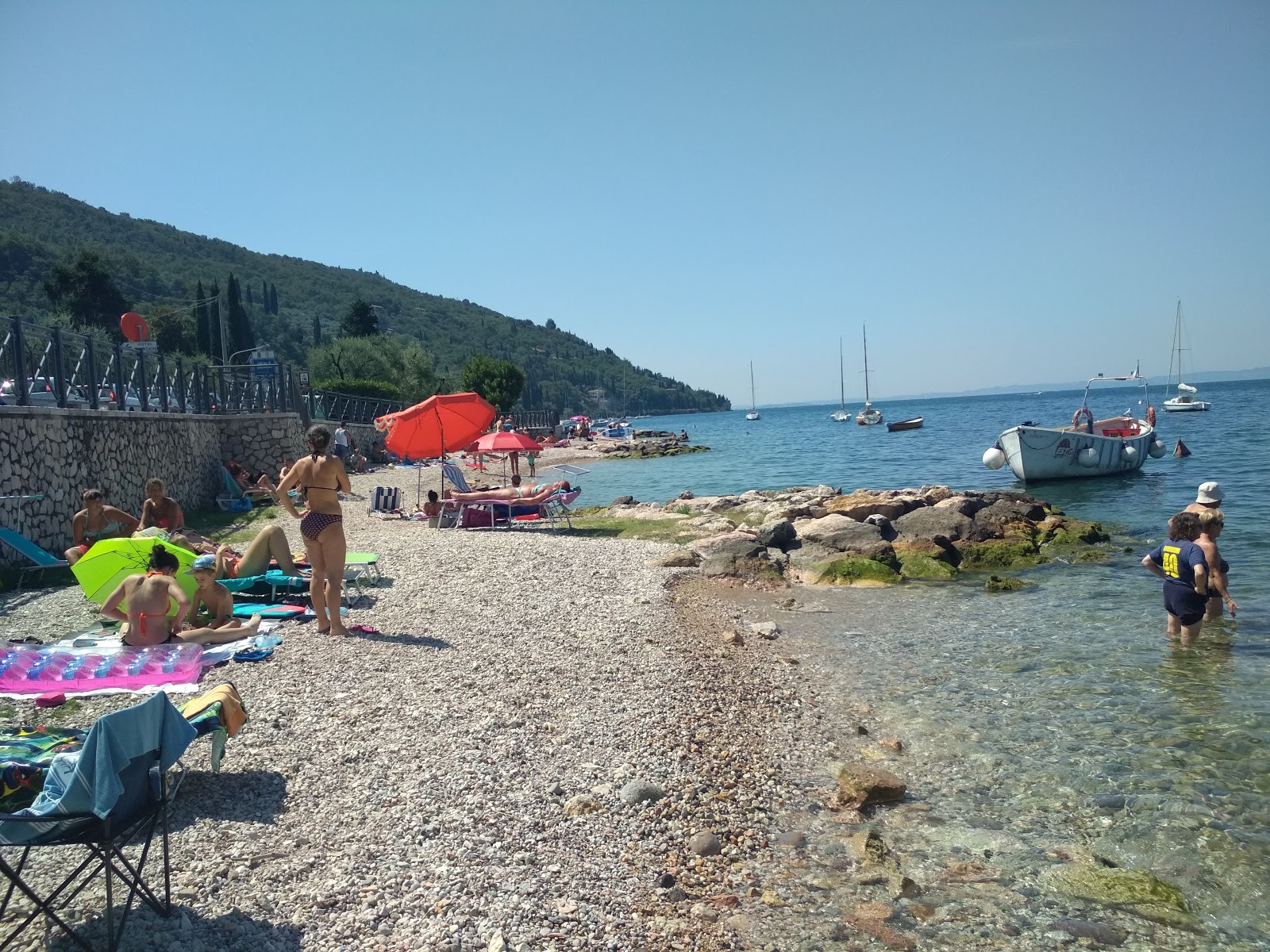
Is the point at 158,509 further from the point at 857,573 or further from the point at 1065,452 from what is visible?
the point at 1065,452

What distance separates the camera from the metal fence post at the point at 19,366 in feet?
37.0

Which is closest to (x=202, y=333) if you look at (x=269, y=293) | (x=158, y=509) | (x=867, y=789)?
(x=269, y=293)

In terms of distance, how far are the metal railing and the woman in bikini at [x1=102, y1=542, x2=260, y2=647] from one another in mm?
6067

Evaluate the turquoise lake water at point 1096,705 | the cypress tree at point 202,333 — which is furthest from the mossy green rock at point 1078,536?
the cypress tree at point 202,333

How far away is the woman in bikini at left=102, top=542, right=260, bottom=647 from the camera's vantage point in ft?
22.4

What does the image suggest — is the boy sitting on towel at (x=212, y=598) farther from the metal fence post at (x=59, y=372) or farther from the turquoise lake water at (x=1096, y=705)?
the metal fence post at (x=59, y=372)

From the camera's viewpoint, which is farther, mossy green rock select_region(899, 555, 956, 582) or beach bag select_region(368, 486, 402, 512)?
beach bag select_region(368, 486, 402, 512)

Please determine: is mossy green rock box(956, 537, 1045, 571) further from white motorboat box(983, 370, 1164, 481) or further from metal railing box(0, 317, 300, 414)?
metal railing box(0, 317, 300, 414)

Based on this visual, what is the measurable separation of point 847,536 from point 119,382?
1319cm

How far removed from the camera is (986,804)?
5430 mm

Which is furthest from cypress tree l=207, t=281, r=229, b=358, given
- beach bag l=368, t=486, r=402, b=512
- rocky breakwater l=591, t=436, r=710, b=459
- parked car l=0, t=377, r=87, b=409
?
parked car l=0, t=377, r=87, b=409

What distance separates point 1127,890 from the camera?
450cm

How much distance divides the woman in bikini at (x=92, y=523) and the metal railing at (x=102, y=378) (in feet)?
7.80

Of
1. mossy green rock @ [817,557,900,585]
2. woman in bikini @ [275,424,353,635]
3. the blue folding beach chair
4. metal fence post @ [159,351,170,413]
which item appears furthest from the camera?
metal fence post @ [159,351,170,413]
